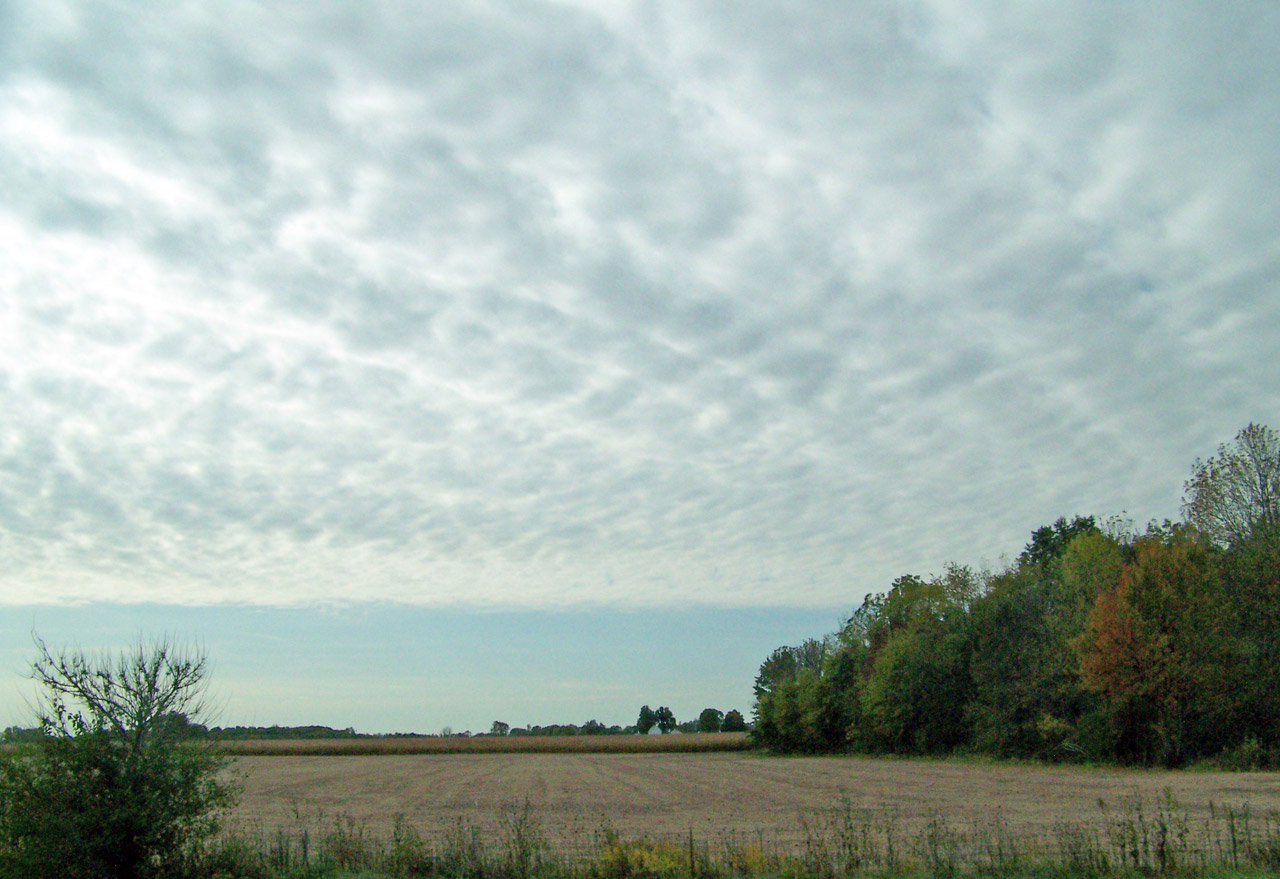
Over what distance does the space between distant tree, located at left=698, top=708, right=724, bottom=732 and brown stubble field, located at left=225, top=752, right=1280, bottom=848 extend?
134987mm

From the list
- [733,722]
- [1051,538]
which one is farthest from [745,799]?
[733,722]

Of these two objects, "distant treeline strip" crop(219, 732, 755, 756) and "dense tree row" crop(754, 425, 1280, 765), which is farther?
"distant treeline strip" crop(219, 732, 755, 756)

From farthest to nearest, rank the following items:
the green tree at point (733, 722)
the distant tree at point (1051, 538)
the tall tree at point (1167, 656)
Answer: the green tree at point (733, 722)
the distant tree at point (1051, 538)
the tall tree at point (1167, 656)

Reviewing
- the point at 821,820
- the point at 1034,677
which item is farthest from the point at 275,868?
the point at 1034,677

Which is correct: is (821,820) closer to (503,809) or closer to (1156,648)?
(503,809)

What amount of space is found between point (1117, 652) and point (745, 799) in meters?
24.0

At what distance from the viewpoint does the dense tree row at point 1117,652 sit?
4716 centimetres

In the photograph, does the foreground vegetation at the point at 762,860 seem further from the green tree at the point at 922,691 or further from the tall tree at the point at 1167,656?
the green tree at the point at 922,691

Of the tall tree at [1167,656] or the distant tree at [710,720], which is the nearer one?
the tall tree at [1167,656]

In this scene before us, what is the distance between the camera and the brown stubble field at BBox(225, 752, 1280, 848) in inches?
1046

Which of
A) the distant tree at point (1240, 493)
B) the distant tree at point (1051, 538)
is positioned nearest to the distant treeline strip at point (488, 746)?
the distant tree at point (1051, 538)

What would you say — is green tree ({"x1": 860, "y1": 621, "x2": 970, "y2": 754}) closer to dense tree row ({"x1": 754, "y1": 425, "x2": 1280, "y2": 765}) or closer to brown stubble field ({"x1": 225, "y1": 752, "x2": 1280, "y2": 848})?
dense tree row ({"x1": 754, "y1": 425, "x2": 1280, "y2": 765})

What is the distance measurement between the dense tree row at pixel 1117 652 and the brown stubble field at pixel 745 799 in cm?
380

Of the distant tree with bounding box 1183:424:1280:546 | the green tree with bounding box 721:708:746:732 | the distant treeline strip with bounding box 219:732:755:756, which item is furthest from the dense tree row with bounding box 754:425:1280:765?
the green tree with bounding box 721:708:746:732
